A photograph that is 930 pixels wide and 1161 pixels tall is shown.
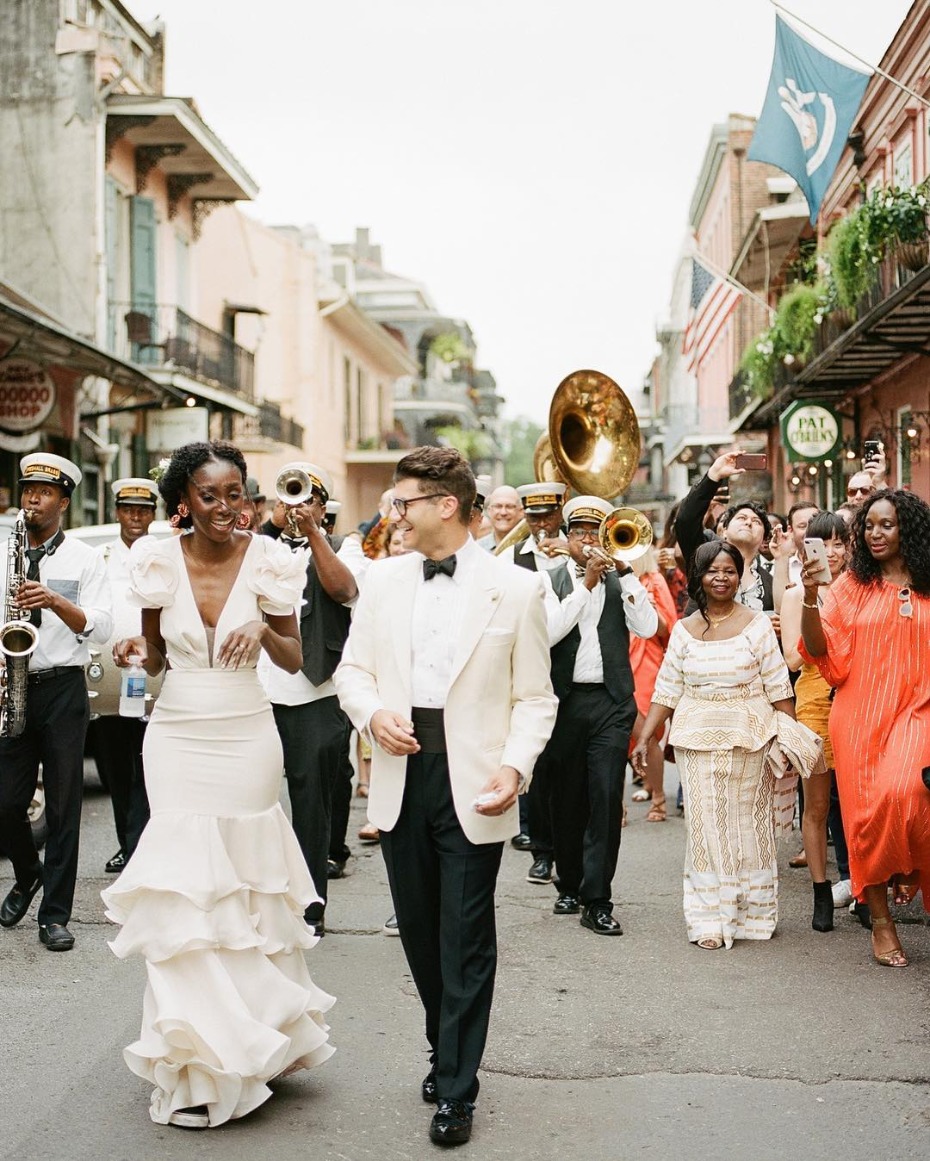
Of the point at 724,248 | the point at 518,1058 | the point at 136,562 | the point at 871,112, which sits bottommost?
the point at 518,1058

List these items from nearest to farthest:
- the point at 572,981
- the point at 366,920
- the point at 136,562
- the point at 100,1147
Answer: the point at 100,1147 → the point at 136,562 → the point at 572,981 → the point at 366,920

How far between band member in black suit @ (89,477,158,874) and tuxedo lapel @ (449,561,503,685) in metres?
3.35

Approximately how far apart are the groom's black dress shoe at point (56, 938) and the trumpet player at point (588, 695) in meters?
2.44

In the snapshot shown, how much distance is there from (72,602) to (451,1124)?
3.49 m

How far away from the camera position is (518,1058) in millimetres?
5445

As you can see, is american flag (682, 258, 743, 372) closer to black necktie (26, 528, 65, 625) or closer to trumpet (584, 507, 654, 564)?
trumpet (584, 507, 654, 564)

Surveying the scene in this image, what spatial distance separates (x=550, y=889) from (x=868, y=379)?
1579 centimetres

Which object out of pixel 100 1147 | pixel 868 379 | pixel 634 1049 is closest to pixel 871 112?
pixel 868 379

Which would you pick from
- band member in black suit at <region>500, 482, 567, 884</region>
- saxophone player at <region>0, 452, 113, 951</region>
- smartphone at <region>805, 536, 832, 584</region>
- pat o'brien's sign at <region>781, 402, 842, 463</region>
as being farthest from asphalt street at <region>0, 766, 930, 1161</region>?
pat o'brien's sign at <region>781, 402, 842, 463</region>

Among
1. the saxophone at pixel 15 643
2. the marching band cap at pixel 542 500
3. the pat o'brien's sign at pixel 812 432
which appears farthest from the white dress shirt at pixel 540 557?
the pat o'brien's sign at pixel 812 432

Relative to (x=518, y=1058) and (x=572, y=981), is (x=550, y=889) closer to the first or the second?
(x=572, y=981)

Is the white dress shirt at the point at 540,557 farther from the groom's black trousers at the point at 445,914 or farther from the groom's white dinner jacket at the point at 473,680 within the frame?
the groom's black trousers at the point at 445,914

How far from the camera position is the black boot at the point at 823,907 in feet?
24.4

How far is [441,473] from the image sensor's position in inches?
188
